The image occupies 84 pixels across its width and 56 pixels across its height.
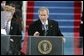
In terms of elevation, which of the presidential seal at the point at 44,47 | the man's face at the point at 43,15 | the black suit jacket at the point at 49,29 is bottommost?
the presidential seal at the point at 44,47

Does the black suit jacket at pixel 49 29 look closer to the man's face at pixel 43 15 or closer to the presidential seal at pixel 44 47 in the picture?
the man's face at pixel 43 15

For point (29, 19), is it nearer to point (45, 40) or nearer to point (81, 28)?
point (81, 28)

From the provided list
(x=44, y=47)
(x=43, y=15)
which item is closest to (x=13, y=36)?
(x=44, y=47)

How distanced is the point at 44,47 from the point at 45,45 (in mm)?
31

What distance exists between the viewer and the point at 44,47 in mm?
5254

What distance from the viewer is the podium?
5.25 meters

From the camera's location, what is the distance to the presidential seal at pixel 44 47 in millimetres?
5242

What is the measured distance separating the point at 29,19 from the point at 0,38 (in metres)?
6.00

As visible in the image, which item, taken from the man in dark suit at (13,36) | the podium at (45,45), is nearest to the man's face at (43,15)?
the man in dark suit at (13,36)

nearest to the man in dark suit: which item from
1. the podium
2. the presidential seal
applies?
the podium

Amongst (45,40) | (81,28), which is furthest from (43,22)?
(81,28)

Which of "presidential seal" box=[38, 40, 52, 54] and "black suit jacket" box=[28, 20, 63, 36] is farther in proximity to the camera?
"black suit jacket" box=[28, 20, 63, 36]

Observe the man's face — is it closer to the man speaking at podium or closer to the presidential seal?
the man speaking at podium

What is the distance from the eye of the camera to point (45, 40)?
526 cm
